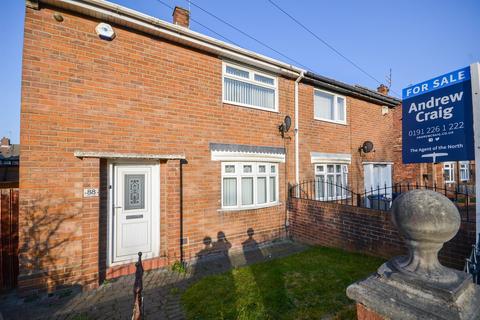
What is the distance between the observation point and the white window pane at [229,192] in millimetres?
6523

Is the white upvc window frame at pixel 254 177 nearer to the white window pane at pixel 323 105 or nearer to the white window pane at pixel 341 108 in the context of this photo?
the white window pane at pixel 323 105

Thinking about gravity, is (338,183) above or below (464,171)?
below

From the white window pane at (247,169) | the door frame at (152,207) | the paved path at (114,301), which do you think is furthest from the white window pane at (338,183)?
the door frame at (152,207)

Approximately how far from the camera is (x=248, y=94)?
7164 millimetres

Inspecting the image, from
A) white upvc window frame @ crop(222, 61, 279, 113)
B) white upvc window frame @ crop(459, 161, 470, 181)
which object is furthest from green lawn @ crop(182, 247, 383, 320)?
white upvc window frame @ crop(459, 161, 470, 181)

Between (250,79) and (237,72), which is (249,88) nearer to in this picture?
(250,79)

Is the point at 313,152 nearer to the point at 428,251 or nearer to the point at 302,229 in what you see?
the point at 302,229

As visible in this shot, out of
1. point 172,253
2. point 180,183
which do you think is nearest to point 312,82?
point 180,183

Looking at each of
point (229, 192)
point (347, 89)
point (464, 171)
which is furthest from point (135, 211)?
point (464, 171)

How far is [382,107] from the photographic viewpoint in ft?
35.8

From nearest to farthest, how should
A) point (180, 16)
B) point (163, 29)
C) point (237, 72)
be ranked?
point (163, 29) → point (180, 16) → point (237, 72)

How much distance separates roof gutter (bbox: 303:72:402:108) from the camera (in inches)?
328

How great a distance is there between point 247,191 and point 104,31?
508 cm

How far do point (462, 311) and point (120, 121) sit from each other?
5.59 m
